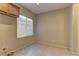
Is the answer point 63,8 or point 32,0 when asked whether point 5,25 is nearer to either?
point 32,0

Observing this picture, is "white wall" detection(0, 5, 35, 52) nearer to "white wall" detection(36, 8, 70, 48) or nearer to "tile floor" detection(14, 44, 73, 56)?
"tile floor" detection(14, 44, 73, 56)

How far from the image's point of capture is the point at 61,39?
5.64m

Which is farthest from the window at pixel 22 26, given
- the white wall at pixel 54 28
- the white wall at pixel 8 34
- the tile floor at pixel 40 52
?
the white wall at pixel 54 28

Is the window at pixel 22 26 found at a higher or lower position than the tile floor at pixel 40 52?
higher

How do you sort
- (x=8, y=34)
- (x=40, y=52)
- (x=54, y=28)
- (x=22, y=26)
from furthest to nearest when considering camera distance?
(x=54, y=28), (x=22, y=26), (x=40, y=52), (x=8, y=34)

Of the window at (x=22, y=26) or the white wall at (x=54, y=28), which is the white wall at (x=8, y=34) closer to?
the window at (x=22, y=26)

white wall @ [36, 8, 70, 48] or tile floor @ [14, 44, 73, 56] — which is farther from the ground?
white wall @ [36, 8, 70, 48]

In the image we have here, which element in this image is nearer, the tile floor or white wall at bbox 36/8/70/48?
the tile floor

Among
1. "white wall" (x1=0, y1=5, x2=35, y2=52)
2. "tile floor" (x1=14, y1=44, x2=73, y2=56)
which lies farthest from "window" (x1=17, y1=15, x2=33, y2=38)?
"tile floor" (x1=14, y1=44, x2=73, y2=56)

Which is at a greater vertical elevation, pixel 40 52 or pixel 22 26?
pixel 22 26

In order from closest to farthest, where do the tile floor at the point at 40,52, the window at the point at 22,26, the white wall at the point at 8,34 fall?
the white wall at the point at 8,34, the tile floor at the point at 40,52, the window at the point at 22,26

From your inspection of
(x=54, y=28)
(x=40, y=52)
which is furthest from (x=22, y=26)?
(x=54, y=28)

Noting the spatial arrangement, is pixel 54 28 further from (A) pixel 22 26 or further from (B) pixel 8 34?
(B) pixel 8 34

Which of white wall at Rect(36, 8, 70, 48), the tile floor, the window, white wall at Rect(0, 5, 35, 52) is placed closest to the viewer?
white wall at Rect(0, 5, 35, 52)
